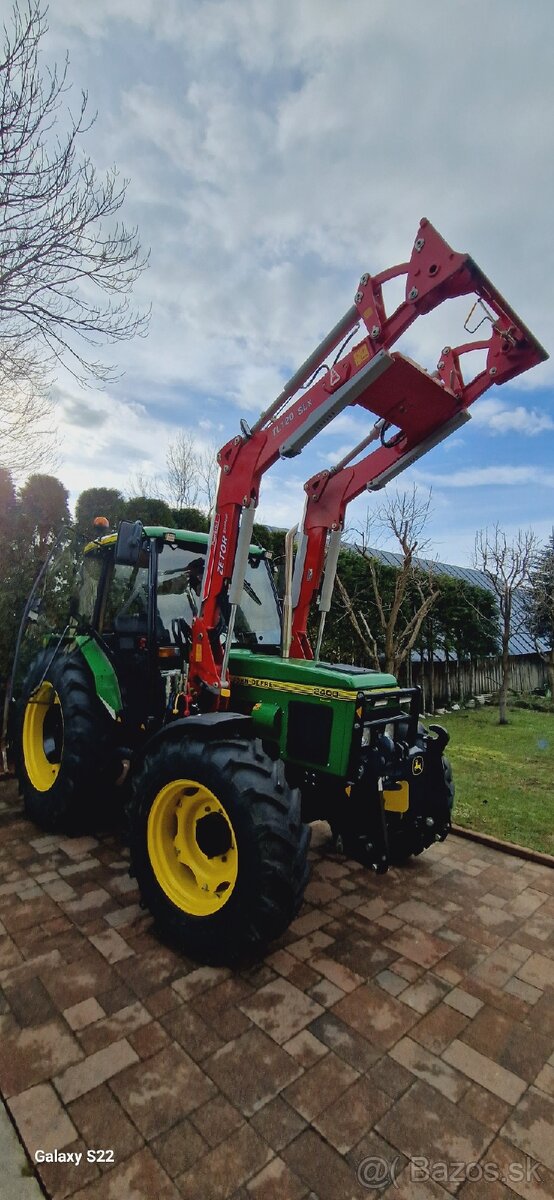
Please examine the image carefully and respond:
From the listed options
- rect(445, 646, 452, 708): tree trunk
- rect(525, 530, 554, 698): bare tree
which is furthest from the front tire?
rect(525, 530, 554, 698): bare tree

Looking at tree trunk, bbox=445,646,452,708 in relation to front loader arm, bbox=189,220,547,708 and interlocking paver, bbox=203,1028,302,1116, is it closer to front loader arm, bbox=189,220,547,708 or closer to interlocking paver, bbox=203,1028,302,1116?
front loader arm, bbox=189,220,547,708

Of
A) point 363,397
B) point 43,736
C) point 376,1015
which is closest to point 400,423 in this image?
point 363,397

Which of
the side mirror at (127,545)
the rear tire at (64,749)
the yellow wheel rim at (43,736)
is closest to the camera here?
the side mirror at (127,545)

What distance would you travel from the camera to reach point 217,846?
2785mm

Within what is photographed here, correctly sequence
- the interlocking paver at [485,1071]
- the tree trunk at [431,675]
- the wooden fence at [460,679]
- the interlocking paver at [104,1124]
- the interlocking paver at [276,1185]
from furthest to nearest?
the wooden fence at [460,679]
the tree trunk at [431,675]
the interlocking paver at [485,1071]
the interlocking paver at [104,1124]
the interlocking paver at [276,1185]

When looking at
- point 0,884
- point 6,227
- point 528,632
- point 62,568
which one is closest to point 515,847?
point 0,884

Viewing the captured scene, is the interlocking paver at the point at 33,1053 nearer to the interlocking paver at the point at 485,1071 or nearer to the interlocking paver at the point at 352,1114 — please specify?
the interlocking paver at the point at 352,1114

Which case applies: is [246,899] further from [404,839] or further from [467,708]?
[467,708]

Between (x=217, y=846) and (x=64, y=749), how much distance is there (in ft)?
5.60

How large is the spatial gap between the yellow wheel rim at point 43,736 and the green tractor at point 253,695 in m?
0.03

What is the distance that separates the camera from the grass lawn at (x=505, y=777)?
15.0 ft

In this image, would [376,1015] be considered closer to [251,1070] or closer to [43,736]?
[251,1070]

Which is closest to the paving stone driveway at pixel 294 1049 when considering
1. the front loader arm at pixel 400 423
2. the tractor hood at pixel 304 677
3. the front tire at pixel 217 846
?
the front tire at pixel 217 846

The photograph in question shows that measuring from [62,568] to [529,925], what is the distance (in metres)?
4.56
